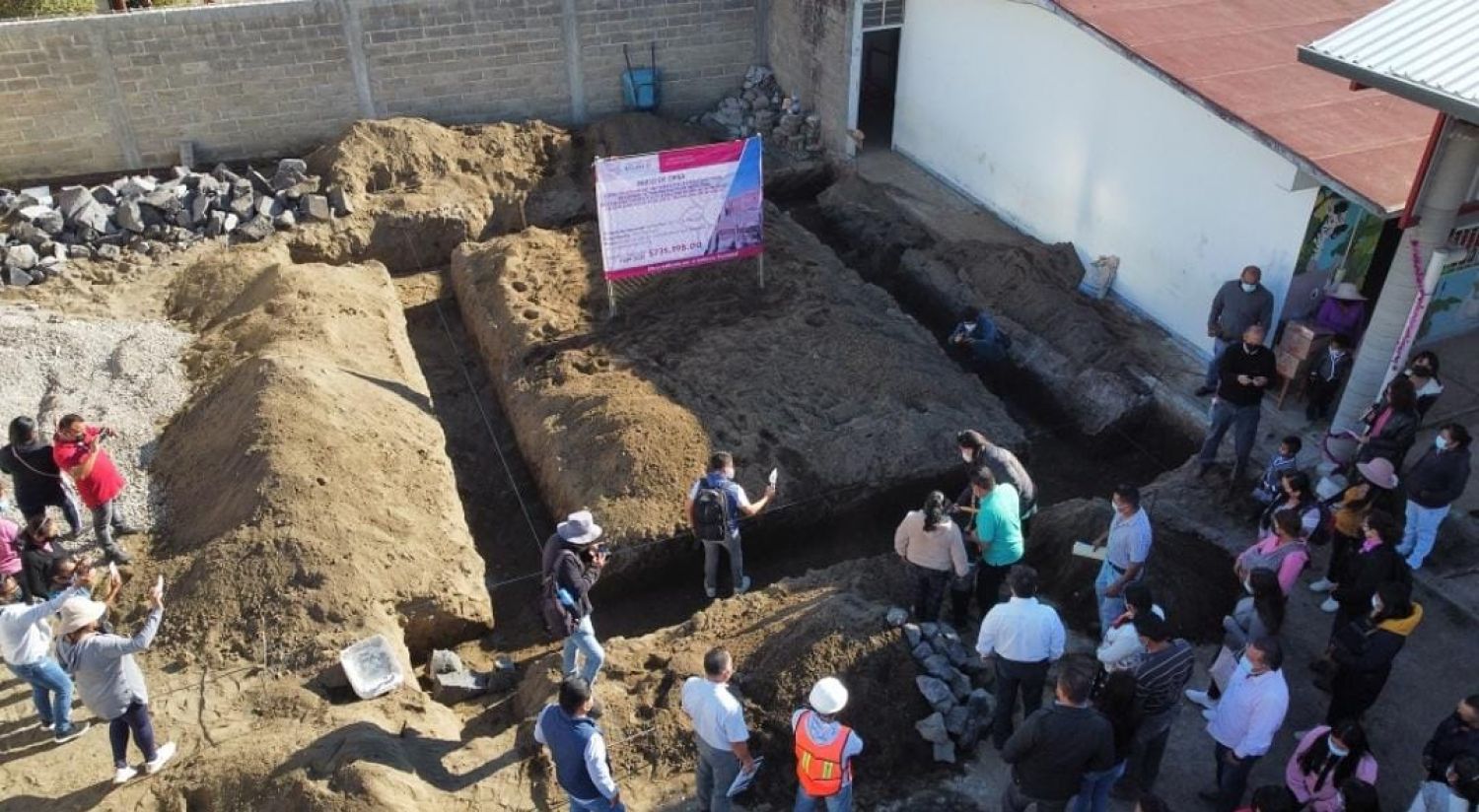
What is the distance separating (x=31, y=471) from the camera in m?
8.86

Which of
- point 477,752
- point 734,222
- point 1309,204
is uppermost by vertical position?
point 1309,204

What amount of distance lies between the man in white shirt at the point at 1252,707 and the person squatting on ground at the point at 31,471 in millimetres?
8686

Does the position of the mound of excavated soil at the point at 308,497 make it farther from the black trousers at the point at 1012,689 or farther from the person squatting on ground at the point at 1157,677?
the person squatting on ground at the point at 1157,677

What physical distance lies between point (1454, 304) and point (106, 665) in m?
12.6

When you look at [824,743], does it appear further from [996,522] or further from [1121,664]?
[996,522]

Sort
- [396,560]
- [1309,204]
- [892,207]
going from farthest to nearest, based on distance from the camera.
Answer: [892,207] < [1309,204] < [396,560]

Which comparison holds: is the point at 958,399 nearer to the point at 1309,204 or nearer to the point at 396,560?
the point at 1309,204

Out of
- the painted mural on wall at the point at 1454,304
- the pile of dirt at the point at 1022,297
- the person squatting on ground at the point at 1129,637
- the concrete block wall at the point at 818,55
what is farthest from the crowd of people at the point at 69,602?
the painted mural on wall at the point at 1454,304

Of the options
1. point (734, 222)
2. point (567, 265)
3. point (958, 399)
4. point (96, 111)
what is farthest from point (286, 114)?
point (958, 399)

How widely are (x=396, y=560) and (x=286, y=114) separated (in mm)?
9330

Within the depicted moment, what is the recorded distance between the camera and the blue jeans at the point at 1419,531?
8.73 meters

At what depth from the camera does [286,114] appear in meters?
16.0

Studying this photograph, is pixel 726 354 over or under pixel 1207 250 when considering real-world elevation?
under

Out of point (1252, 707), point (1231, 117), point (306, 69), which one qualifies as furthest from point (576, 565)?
point (306, 69)
